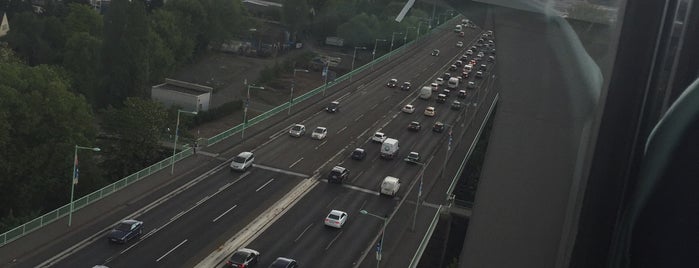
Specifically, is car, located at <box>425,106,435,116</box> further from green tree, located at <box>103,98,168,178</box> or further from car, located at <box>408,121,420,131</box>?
green tree, located at <box>103,98,168,178</box>

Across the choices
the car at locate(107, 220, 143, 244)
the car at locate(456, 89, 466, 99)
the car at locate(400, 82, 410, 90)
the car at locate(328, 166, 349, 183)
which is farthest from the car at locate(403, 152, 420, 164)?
the car at locate(456, 89, 466, 99)

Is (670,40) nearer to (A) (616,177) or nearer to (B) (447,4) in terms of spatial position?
(A) (616,177)

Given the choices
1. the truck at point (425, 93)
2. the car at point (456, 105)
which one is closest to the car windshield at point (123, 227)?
the car at point (456, 105)

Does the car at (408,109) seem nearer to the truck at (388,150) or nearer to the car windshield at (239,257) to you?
the truck at (388,150)

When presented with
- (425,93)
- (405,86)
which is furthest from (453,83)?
(425,93)

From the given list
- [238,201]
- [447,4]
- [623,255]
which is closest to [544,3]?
[447,4]

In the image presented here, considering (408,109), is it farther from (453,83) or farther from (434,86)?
(453,83)
